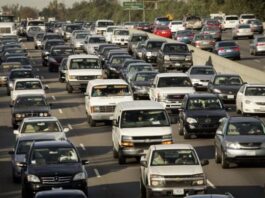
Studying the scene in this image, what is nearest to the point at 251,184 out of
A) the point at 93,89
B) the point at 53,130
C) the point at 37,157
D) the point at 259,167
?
the point at 259,167

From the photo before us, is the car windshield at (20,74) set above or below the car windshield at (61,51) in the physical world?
above

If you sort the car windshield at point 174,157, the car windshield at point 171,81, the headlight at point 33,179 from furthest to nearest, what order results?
the car windshield at point 171,81, the headlight at point 33,179, the car windshield at point 174,157

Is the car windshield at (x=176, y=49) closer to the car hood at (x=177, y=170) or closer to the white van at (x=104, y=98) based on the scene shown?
the white van at (x=104, y=98)

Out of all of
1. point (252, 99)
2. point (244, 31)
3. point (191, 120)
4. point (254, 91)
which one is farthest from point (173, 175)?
point (244, 31)

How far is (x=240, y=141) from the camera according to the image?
104 feet

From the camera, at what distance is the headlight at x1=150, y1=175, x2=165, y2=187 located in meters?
25.3

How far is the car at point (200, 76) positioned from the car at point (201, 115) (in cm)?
1662

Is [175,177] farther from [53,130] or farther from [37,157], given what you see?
[53,130]

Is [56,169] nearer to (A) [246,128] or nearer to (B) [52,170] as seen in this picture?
(B) [52,170]

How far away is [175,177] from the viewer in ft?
83.1

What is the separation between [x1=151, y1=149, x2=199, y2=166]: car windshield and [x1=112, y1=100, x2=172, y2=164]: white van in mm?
6524

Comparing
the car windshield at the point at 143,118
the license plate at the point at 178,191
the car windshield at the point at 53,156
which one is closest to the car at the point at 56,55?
the car windshield at the point at 143,118

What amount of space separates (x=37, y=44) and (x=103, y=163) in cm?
6967

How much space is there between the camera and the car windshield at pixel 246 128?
32062mm
